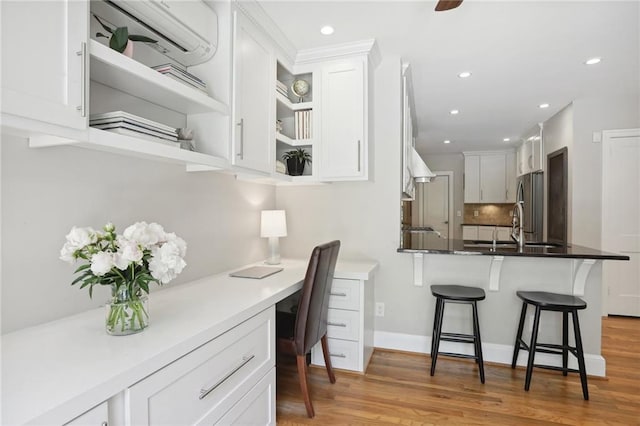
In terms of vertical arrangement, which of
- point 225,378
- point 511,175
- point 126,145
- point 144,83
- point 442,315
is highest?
point 511,175

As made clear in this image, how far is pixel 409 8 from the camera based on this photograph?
2166 mm

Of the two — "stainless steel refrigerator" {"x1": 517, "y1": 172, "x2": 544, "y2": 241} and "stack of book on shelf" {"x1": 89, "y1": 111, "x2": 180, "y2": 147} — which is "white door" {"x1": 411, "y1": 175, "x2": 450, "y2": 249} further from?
"stack of book on shelf" {"x1": 89, "y1": 111, "x2": 180, "y2": 147}

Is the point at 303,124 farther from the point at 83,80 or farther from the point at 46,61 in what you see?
the point at 46,61

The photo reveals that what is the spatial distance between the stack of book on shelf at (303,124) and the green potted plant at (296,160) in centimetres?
14

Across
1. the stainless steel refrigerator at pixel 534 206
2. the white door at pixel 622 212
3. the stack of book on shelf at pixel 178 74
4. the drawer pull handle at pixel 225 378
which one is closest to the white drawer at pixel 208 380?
the drawer pull handle at pixel 225 378

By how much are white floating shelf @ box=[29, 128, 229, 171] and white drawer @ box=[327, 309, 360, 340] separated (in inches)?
55.1

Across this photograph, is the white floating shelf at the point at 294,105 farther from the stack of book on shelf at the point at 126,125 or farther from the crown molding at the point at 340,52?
the stack of book on shelf at the point at 126,125

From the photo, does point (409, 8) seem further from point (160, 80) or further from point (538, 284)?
point (538, 284)

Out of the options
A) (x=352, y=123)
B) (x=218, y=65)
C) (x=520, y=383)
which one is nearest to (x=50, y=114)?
(x=218, y=65)

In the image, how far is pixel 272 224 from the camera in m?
2.73

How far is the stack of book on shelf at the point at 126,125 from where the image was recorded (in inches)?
51.8

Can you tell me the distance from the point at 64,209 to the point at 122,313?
56cm

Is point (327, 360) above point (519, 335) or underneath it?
underneath

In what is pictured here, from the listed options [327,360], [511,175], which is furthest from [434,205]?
[327,360]
